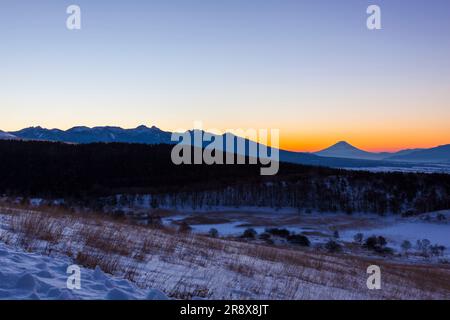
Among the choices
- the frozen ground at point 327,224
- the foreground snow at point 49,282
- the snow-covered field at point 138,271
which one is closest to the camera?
the foreground snow at point 49,282

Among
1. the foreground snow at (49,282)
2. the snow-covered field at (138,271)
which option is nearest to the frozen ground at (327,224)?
the snow-covered field at (138,271)

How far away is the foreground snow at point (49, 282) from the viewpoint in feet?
18.4

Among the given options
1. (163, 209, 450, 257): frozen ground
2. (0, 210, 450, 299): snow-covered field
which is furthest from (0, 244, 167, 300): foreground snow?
(163, 209, 450, 257): frozen ground

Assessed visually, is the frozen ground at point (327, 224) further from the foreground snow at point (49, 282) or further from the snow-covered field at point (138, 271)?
the foreground snow at point (49, 282)

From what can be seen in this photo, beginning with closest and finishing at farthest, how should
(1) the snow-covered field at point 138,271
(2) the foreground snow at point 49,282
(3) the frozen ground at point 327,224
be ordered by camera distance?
(2) the foreground snow at point 49,282 < (1) the snow-covered field at point 138,271 < (3) the frozen ground at point 327,224

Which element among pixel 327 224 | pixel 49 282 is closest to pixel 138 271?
pixel 49 282

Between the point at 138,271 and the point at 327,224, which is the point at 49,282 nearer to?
the point at 138,271

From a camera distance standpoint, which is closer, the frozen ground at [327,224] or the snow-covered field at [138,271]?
the snow-covered field at [138,271]

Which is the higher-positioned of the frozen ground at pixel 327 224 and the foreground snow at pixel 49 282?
the foreground snow at pixel 49 282

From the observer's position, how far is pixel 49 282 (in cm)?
614

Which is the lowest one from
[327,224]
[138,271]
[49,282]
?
[327,224]

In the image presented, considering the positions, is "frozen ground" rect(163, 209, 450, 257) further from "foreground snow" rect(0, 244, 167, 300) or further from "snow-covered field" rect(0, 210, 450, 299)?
"foreground snow" rect(0, 244, 167, 300)

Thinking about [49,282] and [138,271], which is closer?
[49,282]
